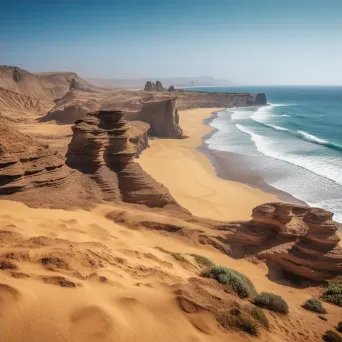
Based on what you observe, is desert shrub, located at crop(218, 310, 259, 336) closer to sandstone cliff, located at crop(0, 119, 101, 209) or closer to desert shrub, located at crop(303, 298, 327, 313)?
desert shrub, located at crop(303, 298, 327, 313)

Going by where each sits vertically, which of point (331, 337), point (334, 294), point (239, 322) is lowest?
point (334, 294)

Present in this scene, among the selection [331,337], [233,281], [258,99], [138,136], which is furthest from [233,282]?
[258,99]

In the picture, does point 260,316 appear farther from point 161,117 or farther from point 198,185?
point 161,117

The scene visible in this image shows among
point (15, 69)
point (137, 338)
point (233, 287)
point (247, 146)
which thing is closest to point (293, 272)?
point (233, 287)

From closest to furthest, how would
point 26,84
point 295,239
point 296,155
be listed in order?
point 295,239, point 296,155, point 26,84

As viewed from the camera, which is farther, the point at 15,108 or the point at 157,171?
the point at 15,108

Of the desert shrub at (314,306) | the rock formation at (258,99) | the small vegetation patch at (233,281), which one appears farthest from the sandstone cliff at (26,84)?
the desert shrub at (314,306)

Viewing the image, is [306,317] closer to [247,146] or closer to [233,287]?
[233,287]

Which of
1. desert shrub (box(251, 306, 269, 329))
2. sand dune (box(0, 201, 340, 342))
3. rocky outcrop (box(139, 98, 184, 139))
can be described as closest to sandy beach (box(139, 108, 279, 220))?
rocky outcrop (box(139, 98, 184, 139))
